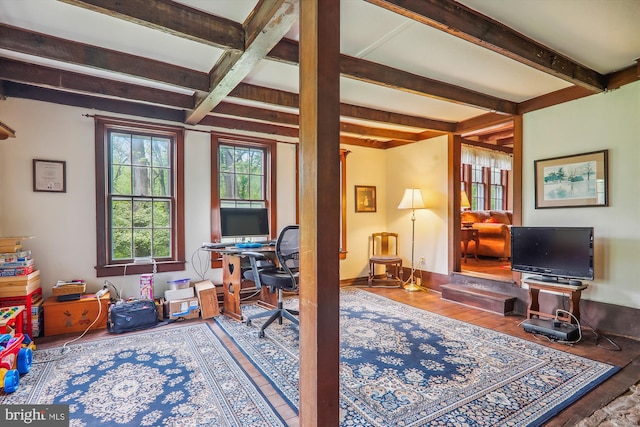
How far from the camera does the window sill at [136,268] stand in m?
3.78

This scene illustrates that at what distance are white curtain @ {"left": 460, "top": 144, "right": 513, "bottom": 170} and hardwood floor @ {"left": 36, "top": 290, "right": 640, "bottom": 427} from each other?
3487mm

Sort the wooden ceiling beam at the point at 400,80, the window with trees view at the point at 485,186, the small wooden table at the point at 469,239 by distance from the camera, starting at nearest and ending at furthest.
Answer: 1. the wooden ceiling beam at the point at 400,80
2. the small wooden table at the point at 469,239
3. the window with trees view at the point at 485,186

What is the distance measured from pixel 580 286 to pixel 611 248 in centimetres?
56

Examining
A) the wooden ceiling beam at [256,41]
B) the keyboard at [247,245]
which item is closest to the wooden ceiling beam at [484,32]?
the wooden ceiling beam at [256,41]

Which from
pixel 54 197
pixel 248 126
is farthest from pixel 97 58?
pixel 248 126

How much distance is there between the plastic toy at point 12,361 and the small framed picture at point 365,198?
181 inches

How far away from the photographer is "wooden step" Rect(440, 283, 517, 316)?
395 cm

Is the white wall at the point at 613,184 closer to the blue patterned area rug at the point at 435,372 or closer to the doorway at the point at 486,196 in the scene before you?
the doorway at the point at 486,196

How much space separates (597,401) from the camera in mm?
2084

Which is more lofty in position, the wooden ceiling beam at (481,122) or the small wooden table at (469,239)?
the wooden ceiling beam at (481,122)

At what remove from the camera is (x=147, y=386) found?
89.1 inches

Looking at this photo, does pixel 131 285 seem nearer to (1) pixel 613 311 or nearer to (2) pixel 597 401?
(2) pixel 597 401

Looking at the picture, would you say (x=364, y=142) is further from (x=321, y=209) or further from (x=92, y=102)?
(x=321, y=209)

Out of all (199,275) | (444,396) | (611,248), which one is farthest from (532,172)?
(199,275)
